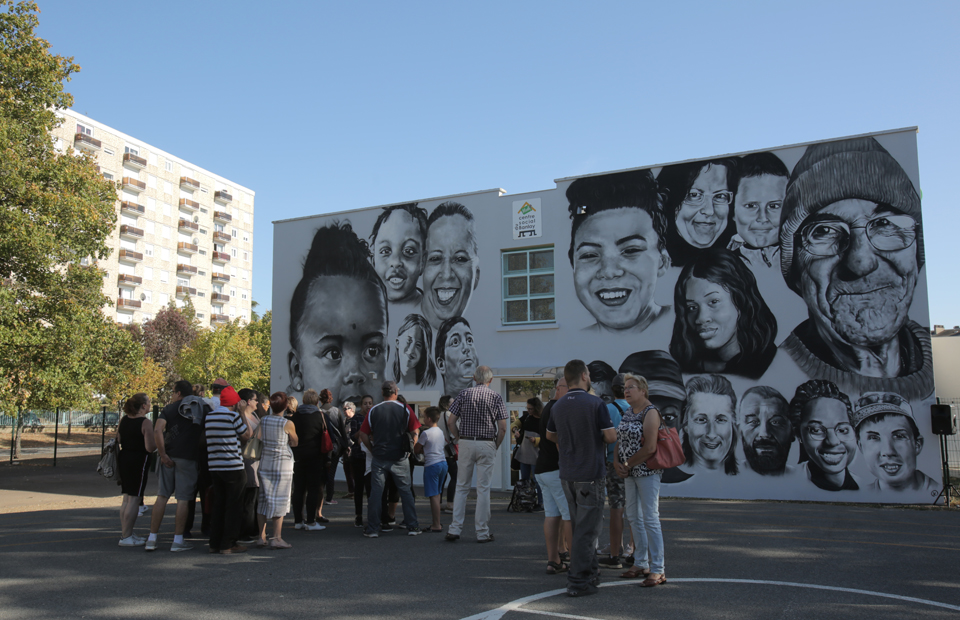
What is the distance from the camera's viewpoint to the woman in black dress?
8.38 m

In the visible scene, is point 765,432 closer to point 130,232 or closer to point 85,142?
point 130,232

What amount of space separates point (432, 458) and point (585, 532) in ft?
13.3

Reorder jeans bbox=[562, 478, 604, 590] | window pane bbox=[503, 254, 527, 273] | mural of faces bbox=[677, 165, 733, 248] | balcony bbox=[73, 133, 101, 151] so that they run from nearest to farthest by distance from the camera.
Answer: jeans bbox=[562, 478, 604, 590], mural of faces bbox=[677, 165, 733, 248], window pane bbox=[503, 254, 527, 273], balcony bbox=[73, 133, 101, 151]

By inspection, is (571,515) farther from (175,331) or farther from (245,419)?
(175,331)

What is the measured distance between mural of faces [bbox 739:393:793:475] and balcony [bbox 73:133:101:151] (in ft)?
196

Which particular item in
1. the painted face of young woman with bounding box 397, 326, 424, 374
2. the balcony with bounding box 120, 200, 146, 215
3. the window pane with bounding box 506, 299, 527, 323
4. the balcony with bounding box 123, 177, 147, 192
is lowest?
the painted face of young woman with bounding box 397, 326, 424, 374

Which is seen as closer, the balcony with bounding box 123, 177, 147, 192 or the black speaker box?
the black speaker box

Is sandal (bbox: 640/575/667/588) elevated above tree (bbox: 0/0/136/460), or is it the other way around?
tree (bbox: 0/0/136/460)

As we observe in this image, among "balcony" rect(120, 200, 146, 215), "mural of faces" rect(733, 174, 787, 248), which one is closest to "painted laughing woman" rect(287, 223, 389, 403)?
"mural of faces" rect(733, 174, 787, 248)

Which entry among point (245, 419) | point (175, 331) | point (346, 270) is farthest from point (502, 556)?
point (175, 331)

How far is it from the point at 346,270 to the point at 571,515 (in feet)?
53.0

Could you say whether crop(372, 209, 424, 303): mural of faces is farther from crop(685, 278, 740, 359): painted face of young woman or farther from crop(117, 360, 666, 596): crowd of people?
crop(117, 360, 666, 596): crowd of people

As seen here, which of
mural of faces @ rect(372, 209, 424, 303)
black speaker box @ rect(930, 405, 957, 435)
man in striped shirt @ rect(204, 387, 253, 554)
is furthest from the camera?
mural of faces @ rect(372, 209, 424, 303)

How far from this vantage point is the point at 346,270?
21.7 metres
